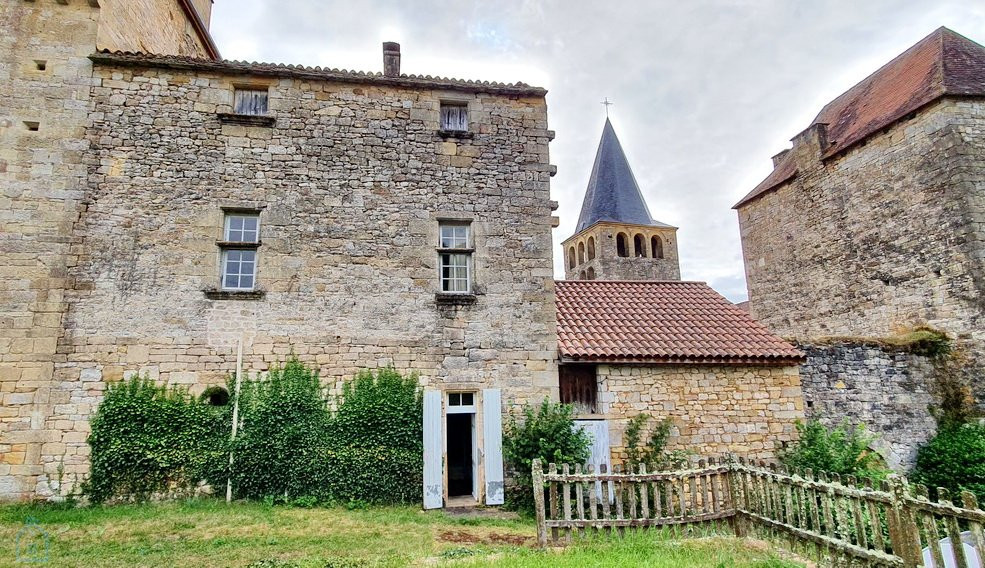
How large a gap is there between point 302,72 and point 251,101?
1092 millimetres

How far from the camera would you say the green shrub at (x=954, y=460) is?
969 cm

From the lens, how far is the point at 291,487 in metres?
8.09

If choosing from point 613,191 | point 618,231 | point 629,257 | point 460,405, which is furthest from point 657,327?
point 613,191

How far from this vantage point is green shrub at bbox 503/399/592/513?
8.23 m

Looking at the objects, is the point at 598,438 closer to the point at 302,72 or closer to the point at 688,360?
the point at 688,360

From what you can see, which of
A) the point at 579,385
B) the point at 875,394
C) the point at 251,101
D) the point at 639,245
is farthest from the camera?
the point at 639,245

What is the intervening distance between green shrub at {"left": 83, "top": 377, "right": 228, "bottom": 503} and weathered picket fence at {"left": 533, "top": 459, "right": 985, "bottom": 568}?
5.46 metres

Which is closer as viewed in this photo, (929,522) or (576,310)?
(929,522)

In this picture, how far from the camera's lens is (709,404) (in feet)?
30.4

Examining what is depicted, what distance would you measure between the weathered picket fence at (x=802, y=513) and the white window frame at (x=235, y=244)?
599cm

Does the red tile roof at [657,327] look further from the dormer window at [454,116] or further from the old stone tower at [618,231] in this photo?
the old stone tower at [618,231]

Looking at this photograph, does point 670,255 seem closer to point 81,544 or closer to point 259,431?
point 259,431

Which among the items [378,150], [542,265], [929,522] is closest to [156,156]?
[378,150]

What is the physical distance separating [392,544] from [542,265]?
209 inches
